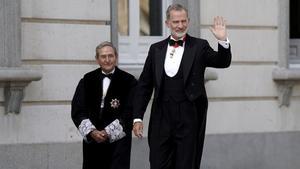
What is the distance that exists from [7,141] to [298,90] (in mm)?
4293

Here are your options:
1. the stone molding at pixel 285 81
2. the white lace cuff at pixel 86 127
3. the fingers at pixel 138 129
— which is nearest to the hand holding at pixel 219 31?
the fingers at pixel 138 129

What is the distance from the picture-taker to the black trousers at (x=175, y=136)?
759 centimetres

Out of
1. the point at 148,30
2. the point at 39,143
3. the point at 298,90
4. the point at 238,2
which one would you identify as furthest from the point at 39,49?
the point at 298,90

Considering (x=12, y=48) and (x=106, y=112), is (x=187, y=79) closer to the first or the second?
(x=106, y=112)

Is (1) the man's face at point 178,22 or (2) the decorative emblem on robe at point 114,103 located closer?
(1) the man's face at point 178,22

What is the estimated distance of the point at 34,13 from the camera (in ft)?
34.4

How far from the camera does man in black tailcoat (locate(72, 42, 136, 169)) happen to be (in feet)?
27.5

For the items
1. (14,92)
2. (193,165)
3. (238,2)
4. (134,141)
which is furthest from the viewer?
(238,2)

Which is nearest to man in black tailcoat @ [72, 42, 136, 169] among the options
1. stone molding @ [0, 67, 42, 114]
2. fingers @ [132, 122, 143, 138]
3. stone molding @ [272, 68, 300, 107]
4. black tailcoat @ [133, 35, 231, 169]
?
black tailcoat @ [133, 35, 231, 169]

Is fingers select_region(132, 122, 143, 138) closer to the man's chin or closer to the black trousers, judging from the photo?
the black trousers

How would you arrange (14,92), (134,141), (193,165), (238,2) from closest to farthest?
1. (193,165)
2. (14,92)
3. (134,141)
4. (238,2)

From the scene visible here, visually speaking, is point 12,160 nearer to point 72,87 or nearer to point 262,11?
point 72,87

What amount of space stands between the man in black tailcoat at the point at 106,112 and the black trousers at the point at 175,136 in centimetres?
78

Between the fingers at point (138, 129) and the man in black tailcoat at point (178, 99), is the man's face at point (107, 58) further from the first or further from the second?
the fingers at point (138, 129)
